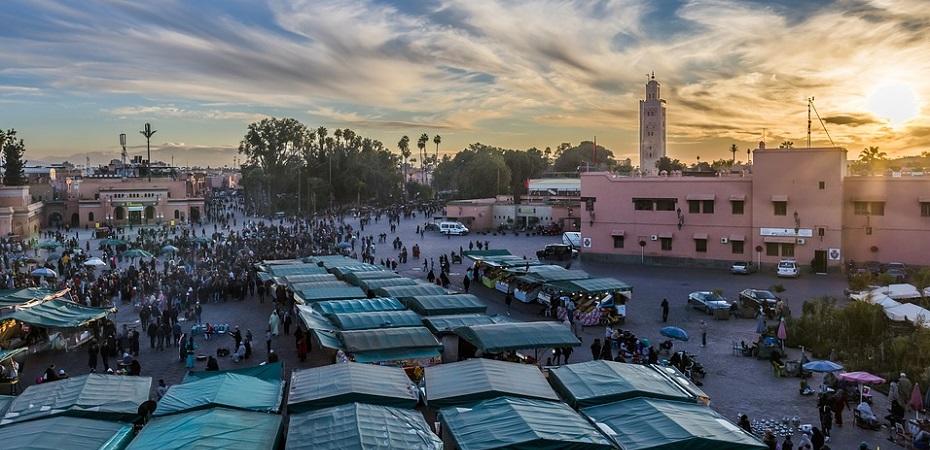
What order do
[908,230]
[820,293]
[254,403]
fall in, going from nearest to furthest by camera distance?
[254,403] < [820,293] < [908,230]

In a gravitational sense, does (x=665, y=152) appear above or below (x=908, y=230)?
above

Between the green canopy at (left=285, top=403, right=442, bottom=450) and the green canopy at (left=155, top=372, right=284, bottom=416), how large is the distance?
43.1 inches

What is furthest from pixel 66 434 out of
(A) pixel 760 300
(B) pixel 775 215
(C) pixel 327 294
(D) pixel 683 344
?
(B) pixel 775 215

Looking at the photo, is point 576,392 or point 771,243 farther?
point 771,243

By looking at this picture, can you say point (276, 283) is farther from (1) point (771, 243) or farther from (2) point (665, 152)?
(2) point (665, 152)

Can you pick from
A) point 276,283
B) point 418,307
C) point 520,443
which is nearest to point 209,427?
point 520,443

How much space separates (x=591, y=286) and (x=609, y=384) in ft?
37.7

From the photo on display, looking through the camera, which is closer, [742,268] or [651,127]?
[742,268]

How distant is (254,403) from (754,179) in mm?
31049

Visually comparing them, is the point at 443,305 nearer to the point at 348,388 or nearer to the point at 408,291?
the point at 408,291

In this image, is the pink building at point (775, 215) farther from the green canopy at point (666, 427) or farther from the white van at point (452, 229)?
the green canopy at point (666, 427)

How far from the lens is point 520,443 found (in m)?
9.35

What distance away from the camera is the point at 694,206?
1501 inches

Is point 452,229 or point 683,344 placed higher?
point 452,229
